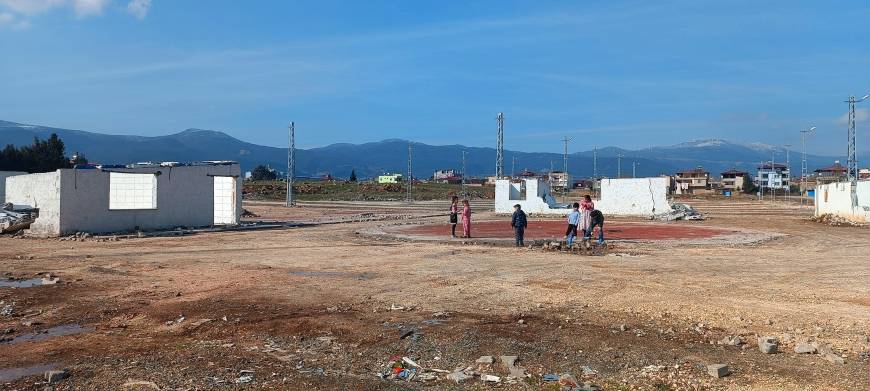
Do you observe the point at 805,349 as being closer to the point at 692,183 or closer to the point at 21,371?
the point at 21,371

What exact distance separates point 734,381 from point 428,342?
348cm

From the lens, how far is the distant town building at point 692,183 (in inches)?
4665

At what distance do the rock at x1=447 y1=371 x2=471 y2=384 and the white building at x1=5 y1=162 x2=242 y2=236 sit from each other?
24.6 m

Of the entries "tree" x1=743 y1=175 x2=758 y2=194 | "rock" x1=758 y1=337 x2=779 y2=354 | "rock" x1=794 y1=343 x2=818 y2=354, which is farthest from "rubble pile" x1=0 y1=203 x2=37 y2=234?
"tree" x1=743 y1=175 x2=758 y2=194

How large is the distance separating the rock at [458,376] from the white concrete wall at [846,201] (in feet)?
115

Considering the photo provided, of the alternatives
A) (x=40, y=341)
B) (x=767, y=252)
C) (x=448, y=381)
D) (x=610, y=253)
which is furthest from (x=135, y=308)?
(x=767, y=252)

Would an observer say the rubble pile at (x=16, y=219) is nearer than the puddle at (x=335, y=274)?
No

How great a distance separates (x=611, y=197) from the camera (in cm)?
4575

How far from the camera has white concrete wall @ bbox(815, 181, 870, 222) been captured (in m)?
35.9

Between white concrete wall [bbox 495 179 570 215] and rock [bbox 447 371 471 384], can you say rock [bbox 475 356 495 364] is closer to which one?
rock [bbox 447 371 471 384]

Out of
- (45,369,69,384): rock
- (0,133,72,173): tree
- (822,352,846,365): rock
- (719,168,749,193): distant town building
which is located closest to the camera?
(45,369,69,384): rock

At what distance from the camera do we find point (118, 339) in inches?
353

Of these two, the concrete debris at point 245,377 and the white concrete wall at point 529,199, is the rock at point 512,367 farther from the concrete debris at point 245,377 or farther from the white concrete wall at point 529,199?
the white concrete wall at point 529,199

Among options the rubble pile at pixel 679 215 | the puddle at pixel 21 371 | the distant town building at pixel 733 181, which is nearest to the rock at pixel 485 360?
the puddle at pixel 21 371
